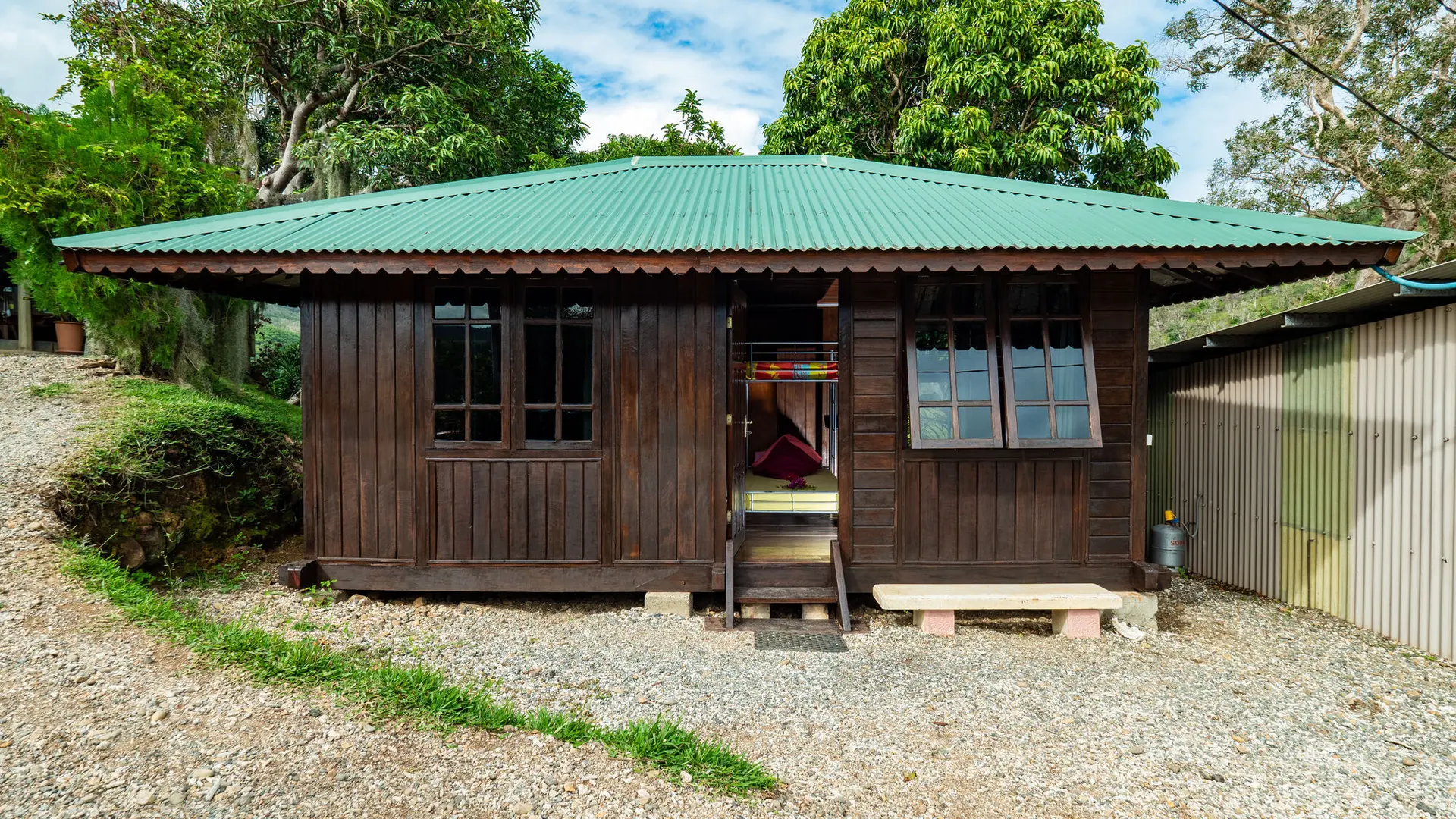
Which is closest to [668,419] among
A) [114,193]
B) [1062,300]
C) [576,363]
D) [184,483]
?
[576,363]

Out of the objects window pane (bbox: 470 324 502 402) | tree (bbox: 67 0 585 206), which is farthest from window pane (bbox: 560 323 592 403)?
tree (bbox: 67 0 585 206)

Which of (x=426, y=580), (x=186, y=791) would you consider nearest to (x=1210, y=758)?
(x=186, y=791)

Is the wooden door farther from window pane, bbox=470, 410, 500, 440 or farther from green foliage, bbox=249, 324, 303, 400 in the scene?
green foliage, bbox=249, 324, 303, 400

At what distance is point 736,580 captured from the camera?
4.72m

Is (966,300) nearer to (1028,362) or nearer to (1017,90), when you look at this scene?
(1028,362)

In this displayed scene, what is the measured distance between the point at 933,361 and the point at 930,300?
1.53 feet

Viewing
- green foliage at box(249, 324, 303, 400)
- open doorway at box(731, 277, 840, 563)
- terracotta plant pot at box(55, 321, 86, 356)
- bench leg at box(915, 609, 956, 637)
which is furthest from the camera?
green foliage at box(249, 324, 303, 400)

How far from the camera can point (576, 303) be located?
4.71m

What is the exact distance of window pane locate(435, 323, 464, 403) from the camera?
15.4 feet

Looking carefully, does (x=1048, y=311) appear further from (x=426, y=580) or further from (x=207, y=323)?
(x=207, y=323)

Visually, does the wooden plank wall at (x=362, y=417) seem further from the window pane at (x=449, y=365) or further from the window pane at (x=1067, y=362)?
the window pane at (x=1067, y=362)

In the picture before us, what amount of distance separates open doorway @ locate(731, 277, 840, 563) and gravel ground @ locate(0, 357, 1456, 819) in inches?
45.9

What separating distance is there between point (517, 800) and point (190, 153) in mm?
9285

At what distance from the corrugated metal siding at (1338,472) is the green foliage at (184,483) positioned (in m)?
9.17
